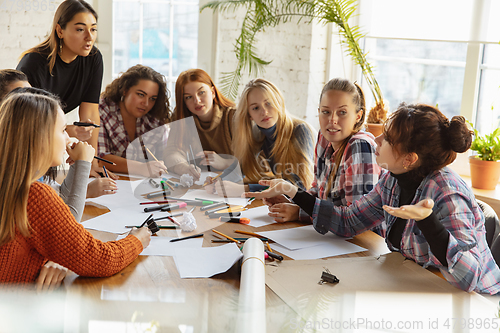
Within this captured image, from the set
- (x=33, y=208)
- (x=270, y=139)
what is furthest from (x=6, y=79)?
(x=270, y=139)

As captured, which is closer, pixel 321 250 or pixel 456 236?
pixel 456 236

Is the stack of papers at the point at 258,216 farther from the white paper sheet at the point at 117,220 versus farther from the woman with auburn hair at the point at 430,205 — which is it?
the white paper sheet at the point at 117,220

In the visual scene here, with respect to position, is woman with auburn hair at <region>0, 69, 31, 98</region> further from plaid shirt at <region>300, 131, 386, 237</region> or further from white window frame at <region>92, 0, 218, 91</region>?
white window frame at <region>92, 0, 218, 91</region>

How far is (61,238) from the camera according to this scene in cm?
90

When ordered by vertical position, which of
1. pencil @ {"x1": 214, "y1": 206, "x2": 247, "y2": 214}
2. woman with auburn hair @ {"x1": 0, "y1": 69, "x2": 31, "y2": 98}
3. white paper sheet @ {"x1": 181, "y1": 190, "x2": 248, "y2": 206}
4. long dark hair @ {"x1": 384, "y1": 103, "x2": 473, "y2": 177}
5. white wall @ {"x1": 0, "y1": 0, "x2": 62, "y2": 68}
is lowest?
pencil @ {"x1": 214, "y1": 206, "x2": 247, "y2": 214}

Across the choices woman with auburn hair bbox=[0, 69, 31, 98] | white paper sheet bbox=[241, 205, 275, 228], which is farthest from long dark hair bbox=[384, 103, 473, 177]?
woman with auburn hair bbox=[0, 69, 31, 98]

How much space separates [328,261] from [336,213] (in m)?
0.24

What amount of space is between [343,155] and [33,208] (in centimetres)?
105

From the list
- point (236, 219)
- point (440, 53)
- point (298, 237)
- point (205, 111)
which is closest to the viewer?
point (298, 237)

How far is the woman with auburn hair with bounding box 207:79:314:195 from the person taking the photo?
6.56 feet

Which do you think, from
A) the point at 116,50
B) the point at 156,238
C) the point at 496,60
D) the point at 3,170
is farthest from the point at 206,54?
the point at 3,170

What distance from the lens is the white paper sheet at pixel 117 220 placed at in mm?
1295

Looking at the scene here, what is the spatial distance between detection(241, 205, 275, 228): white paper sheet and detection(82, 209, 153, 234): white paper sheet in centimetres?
34

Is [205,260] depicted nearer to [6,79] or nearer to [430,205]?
[430,205]
